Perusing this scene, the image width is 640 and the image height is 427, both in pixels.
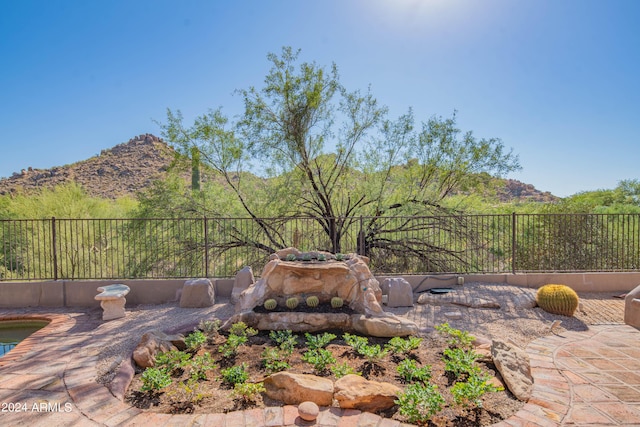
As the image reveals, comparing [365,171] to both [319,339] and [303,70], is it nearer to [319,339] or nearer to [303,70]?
[303,70]

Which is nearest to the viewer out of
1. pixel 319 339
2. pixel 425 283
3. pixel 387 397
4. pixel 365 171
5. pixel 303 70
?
pixel 387 397

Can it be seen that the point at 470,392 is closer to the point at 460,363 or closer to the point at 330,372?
the point at 460,363

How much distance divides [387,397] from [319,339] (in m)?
1.45

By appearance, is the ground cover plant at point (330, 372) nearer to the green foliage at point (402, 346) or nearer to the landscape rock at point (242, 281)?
the green foliage at point (402, 346)

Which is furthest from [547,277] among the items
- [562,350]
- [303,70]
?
[303,70]

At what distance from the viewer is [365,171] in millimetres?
10219

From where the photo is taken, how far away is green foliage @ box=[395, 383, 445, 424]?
8.98ft

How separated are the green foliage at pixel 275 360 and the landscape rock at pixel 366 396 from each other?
778 mm

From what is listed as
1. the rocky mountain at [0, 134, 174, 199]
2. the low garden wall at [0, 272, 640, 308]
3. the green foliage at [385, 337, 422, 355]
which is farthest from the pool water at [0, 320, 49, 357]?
the rocky mountain at [0, 134, 174, 199]

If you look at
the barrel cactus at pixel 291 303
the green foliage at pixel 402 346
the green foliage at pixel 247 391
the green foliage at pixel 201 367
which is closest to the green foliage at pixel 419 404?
the green foliage at pixel 402 346

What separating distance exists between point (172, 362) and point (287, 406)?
153cm

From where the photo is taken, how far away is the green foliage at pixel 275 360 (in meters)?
3.62

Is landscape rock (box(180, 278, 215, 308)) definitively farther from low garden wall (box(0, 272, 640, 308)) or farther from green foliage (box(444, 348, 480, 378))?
green foliage (box(444, 348, 480, 378))

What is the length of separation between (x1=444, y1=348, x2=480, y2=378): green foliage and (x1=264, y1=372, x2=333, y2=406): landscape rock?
1333mm
